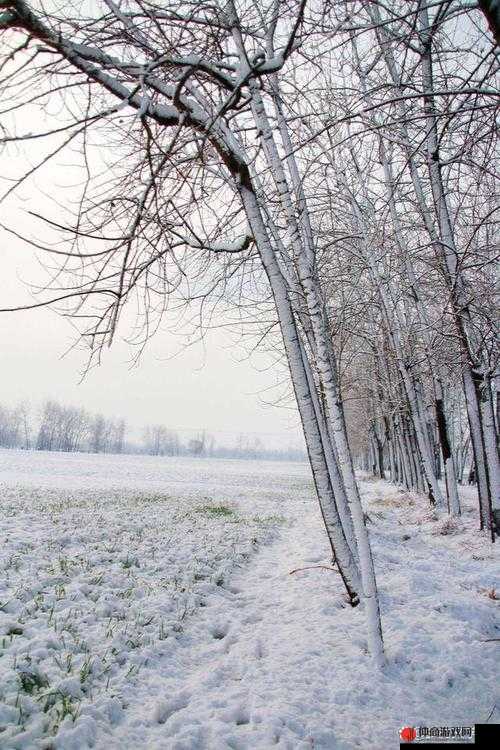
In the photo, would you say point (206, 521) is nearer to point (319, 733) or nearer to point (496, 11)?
point (319, 733)

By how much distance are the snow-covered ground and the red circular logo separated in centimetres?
7

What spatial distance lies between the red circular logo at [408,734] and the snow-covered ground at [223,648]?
0.07 m

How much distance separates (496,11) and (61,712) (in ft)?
15.9

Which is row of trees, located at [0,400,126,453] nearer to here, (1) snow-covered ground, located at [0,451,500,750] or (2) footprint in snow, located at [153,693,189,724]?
(1) snow-covered ground, located at [0,451,500,750]

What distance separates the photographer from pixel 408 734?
10.1ft

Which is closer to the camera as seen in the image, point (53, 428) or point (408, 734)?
point (408, 734)

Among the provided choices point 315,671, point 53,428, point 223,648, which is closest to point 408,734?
point 315,671

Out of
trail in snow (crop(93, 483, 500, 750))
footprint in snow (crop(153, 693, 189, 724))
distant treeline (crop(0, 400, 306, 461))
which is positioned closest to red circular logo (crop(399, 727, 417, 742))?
trail in snow (crop(93, 483, 500, 750))

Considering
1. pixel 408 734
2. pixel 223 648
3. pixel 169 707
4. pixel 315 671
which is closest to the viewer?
pixel 408 734

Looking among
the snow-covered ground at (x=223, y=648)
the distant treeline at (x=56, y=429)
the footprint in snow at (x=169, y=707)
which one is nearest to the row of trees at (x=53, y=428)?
the distant treeline at (x=56, y=429)

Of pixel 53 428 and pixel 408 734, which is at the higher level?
pixel 53 428

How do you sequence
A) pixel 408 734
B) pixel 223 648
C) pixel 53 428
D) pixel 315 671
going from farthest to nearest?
pixel 53 428
pixel 223 648
pixel 315 671
pixel 408 734

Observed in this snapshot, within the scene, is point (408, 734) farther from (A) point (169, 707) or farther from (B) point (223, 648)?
(B) point (223, 648)

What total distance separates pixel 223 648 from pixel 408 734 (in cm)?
192
